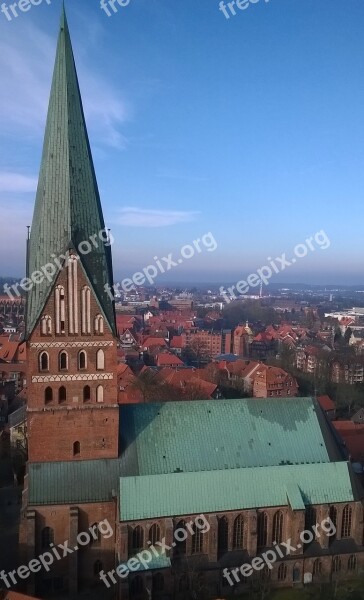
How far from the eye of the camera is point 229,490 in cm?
3494

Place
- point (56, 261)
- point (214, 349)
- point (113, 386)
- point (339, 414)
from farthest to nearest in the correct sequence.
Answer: point (214, 349) → point (339, 414) → point (113, 386) → point (56, 261)

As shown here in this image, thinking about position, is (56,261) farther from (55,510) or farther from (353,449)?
(353,449)

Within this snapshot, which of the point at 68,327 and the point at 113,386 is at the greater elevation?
the point at 68,327

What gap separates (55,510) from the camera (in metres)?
33.8

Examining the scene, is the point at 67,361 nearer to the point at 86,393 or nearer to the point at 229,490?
the point at 86,393

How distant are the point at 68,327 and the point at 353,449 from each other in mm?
42410

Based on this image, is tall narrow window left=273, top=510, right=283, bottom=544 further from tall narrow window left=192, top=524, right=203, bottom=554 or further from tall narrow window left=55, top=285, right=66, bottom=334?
tall narrow window left=55, top=285, right=66, bottom=334

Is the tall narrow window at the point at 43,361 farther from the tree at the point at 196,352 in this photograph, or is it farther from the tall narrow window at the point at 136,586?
the tree at the point at 196,352

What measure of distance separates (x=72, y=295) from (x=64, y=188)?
6.89m

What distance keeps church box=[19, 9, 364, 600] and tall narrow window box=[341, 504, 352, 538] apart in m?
0.09

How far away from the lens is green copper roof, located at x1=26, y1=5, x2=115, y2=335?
31.9 m

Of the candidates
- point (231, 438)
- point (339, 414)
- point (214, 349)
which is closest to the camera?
point (231, 438)

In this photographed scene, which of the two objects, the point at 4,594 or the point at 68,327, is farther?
the point at 68,327

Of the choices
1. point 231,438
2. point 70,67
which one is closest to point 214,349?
point 231,438
